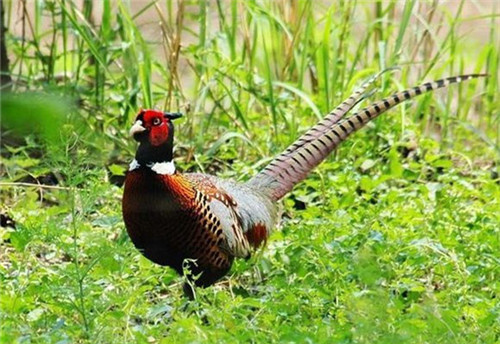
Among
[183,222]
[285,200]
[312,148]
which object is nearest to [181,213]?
[183,222]

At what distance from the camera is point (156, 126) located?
13.1ft

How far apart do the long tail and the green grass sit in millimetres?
204

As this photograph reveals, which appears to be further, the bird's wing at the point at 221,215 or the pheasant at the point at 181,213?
the bird's wing at the point at 221,215

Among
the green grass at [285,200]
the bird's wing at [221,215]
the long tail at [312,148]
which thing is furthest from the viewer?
the long tail at [312,148]

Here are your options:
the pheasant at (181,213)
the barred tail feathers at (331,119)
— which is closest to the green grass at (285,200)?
the pheasant at (181,213)

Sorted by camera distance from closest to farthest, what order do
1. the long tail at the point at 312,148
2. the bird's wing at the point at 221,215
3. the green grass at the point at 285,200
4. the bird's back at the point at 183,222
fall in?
1. the green grass at the point at 285,200
2. the bird's back at the point at 183,222
3. the bird's wing at the point at 221,215
4. the long tail at the point at 312,148

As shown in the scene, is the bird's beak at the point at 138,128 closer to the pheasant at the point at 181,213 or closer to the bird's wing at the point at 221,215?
the pheasant at the point at 181,213

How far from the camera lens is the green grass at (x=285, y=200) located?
317cm

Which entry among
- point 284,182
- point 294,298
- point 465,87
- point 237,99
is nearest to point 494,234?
point 284,182

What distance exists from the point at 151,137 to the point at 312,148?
2.74ft

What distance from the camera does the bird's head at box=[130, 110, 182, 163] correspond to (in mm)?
3971

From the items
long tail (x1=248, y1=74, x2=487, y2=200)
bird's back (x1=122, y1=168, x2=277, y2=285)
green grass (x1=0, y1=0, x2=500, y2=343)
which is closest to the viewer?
green grass (x1=0, y1=0, x2=500, y2=343)

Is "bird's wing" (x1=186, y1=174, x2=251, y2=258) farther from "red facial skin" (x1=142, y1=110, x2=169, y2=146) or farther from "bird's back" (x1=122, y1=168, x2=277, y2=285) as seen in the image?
"red facial skin" (x1=142, y1=110, x2=169, y2=146)

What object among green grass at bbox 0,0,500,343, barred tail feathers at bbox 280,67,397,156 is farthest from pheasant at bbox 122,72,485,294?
barred tail feathers at bbox 280,67,397,156
